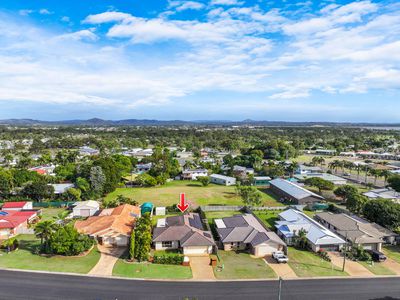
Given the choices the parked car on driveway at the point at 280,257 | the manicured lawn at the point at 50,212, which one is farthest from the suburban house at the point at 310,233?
the manicured lawn at the point at 50,212

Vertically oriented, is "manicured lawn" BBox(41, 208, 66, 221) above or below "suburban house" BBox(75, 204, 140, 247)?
below

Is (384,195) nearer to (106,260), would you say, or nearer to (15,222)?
(106,260)

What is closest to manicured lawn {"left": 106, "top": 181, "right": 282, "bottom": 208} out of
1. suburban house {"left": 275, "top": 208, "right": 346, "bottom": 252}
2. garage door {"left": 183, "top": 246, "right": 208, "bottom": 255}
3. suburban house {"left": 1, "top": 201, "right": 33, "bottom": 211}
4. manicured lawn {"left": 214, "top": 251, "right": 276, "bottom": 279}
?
suburban house {"left": 1, "top": 201, "right": 33, "bottom": 211}

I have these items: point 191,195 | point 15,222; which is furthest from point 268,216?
point 15,222

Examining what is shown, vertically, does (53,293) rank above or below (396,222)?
below

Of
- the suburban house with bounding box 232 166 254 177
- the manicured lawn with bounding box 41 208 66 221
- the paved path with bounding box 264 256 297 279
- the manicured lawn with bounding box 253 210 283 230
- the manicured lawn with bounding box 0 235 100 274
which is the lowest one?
the manicured lawn with bounding box 41 208 66 221

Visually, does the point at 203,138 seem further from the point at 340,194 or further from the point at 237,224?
the point at 237,224

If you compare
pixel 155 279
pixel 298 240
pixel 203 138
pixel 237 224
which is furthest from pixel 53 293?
pixel 203 138

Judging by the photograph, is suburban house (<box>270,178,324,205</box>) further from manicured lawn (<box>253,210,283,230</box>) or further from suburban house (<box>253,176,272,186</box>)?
manicured lawn (<box>253,210,283,230</box>)
